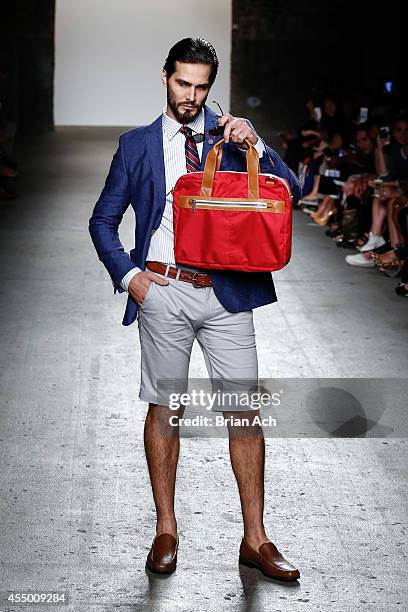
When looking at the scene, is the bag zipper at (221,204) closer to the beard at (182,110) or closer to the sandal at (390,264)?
the beard at (182,110)

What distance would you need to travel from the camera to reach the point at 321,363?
17.2 ft

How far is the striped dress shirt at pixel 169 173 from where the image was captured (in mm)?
2912

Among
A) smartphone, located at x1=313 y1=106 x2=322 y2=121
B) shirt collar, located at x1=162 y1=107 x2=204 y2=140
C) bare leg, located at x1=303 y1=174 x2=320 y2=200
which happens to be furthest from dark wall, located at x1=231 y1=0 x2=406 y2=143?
shirt collar, located at x1=162 y1=107 x2=204 y2=140

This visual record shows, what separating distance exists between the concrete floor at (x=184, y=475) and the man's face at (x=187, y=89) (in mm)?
1197

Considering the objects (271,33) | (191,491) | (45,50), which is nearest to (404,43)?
(271,33)

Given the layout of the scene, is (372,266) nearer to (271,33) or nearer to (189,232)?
(189,232)

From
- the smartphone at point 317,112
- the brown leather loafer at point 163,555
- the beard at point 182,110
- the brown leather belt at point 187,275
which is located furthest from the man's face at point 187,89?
the smartphone at point 317,112

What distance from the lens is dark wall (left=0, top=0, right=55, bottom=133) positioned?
18328 mm

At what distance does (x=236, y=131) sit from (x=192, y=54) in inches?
9.3

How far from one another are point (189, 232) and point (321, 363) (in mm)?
2547

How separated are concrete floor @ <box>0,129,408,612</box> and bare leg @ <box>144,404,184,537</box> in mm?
191

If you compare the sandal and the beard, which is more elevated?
the beard

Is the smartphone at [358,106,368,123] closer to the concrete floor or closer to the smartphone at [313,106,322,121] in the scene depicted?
the smartphone at [313,106,322,121]

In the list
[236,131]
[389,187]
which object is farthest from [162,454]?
[389,187]
